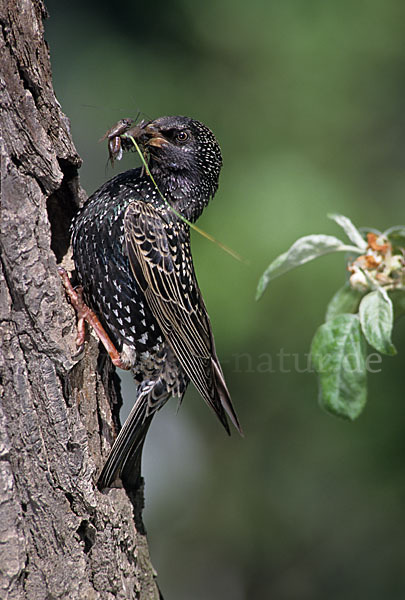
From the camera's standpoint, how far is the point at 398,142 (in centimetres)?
432

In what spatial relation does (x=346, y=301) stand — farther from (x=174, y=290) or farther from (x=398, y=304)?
(x=174, y=290)

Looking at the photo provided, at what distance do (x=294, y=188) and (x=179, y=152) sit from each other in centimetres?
134

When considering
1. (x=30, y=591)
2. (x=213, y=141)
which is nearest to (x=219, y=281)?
(x=213, y=141)

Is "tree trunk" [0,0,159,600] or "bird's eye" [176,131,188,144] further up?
"bird's eye" [176,131,188,144]

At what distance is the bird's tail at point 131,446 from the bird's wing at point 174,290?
209 mm

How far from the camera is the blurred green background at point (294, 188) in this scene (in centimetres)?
→ 387

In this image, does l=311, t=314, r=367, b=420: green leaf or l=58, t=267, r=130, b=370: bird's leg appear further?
l=58, t=267, r=130, b=370: bird's leg

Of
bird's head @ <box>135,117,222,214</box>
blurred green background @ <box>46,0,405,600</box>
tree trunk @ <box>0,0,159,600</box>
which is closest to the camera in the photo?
tree trunk @ <box>0,0,159,600</box>

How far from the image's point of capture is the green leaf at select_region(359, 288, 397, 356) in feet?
5.79

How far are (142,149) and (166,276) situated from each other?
1.71 ft

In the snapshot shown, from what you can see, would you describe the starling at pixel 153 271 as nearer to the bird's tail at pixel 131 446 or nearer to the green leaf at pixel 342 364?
the bird's tail at pixel 131 446

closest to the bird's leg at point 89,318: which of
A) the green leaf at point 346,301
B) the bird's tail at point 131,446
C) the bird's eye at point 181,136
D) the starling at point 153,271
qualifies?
the starling at point 153,271

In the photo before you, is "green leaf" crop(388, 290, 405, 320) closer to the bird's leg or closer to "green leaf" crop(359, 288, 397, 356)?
"green leaf" crop(359, 288, 397, 356)

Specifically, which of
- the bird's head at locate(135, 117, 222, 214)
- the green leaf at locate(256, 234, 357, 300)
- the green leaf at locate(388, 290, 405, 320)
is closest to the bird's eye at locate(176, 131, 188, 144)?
the bird's head at locate(135, 117, 222, 214)
